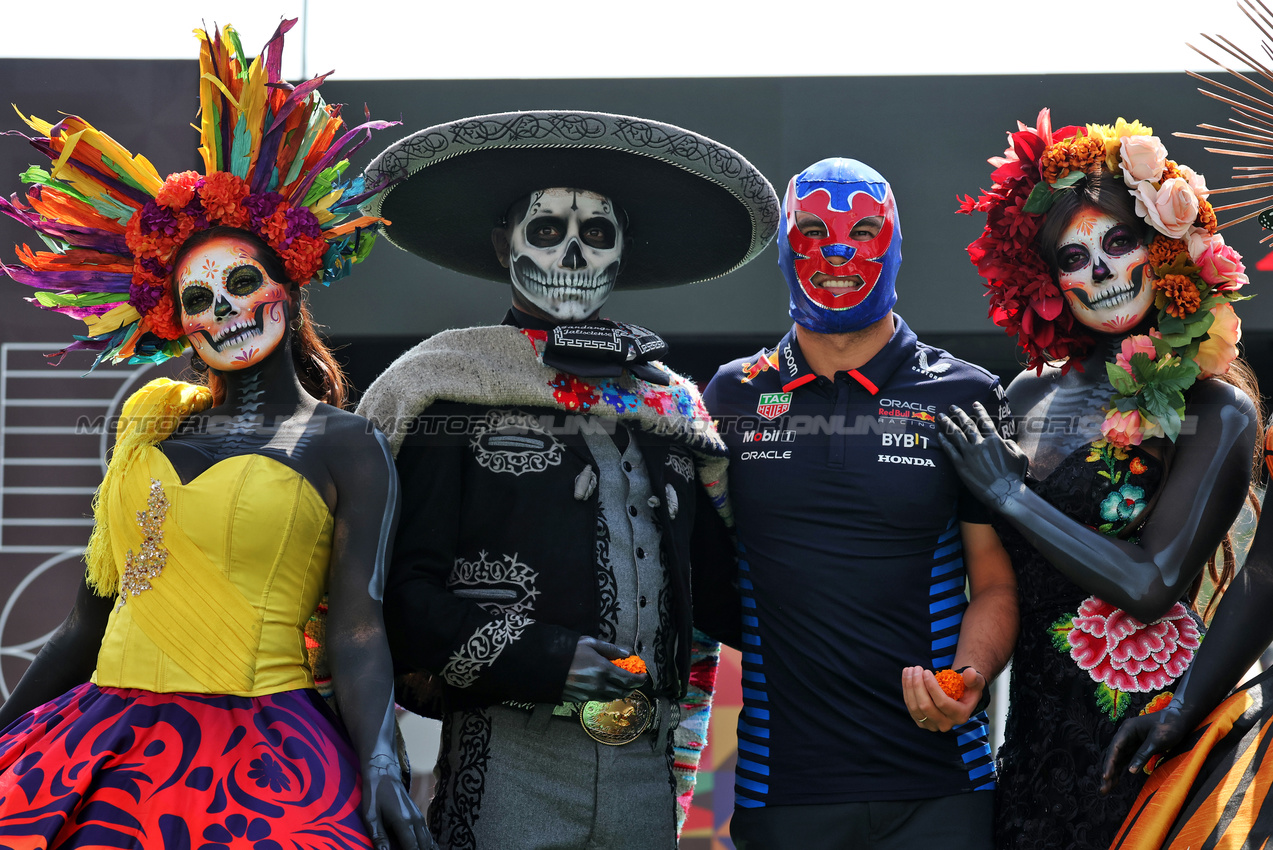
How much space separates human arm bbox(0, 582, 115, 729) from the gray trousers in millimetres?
887

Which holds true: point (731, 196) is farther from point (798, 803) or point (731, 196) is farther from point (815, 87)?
point (815, 87)

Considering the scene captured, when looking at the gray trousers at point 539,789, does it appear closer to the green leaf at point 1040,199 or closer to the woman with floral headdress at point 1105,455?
the woman with floral headdress at point 1105,455

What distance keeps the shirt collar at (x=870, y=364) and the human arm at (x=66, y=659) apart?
185cm

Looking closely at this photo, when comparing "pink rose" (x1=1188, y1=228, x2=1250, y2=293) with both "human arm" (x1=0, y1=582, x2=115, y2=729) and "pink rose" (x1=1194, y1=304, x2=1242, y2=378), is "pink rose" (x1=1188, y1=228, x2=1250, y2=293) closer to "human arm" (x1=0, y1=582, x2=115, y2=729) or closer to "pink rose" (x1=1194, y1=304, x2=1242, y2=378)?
"pink rose" (x1=1194, y1=304, x2=1242, y2=378)

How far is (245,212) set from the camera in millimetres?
2812

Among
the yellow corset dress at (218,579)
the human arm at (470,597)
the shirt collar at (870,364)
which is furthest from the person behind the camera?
the shirt collar at (870,364)

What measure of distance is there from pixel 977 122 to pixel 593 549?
4.39 meters

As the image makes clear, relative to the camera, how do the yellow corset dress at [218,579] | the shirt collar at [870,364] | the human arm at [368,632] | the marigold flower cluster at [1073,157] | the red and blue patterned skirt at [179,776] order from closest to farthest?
the red and blue patterned skirt at [179,776] < the human arm at [368,632] < the yellow corset dress at [218,579] < the marigold flower cluster at [1073,157] < the shirt collar at [870,364]

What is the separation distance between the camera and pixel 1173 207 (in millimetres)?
2908

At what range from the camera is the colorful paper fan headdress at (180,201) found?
111 inches

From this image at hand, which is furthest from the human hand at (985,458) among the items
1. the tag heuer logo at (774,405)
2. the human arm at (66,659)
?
the human arm at (66,659)

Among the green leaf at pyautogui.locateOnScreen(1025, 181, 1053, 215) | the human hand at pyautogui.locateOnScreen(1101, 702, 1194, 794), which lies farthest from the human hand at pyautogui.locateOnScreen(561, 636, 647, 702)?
the green leaf at pyautogui.locateOnScreen(1025, 181, 1053, 215)

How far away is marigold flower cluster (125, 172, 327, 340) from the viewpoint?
281cm

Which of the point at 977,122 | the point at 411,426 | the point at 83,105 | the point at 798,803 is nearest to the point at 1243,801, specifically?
the point at 798,803
